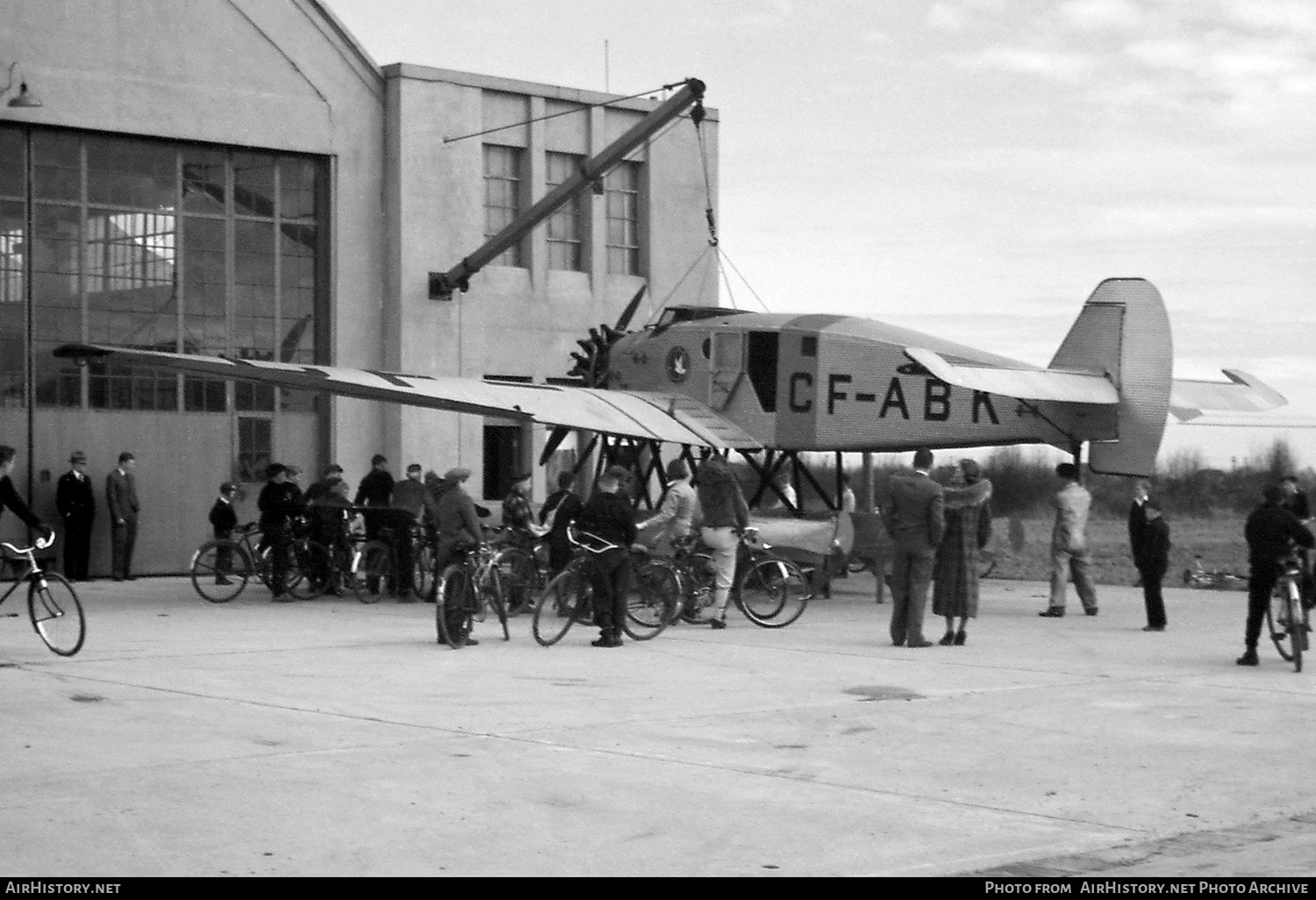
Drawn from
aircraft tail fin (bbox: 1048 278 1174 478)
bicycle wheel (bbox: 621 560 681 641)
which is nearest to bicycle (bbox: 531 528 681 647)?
bicycle wheel (bbox: 621 560 681 641)

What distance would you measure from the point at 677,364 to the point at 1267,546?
1044cm

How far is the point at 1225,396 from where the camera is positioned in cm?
2533

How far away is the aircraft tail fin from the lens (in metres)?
21.5

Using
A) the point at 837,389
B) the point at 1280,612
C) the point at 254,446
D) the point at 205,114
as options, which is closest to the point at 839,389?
the point at 837,389

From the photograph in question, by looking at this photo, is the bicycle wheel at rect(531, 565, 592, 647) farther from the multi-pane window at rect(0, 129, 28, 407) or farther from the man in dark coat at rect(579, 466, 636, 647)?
the multi-pane window at rect(0, 129, 28, 407)

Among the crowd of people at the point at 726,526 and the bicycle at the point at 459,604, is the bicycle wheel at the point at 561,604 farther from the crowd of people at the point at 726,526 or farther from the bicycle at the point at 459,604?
the bicycle at the point at 459,604

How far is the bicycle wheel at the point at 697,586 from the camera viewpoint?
62.2ft

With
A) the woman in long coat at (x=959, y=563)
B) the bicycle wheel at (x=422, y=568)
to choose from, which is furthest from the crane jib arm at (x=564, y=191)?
the woman in long coat at (x=959, y=563)

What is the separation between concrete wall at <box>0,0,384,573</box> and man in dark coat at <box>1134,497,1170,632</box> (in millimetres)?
14590

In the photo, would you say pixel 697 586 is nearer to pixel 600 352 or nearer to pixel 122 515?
pixel 600 352

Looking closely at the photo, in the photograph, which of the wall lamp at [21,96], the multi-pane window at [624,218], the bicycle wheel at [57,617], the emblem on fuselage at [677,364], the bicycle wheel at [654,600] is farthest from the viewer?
the multi-pane window at [624,218]

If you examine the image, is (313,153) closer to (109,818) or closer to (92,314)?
(92,314)

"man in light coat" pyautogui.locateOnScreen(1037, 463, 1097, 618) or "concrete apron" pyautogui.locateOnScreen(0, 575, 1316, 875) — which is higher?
"man in light coat" pyautogui.locateOnScreen(1037, 463, 1097, 618)

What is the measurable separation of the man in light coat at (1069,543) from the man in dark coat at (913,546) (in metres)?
3.79
